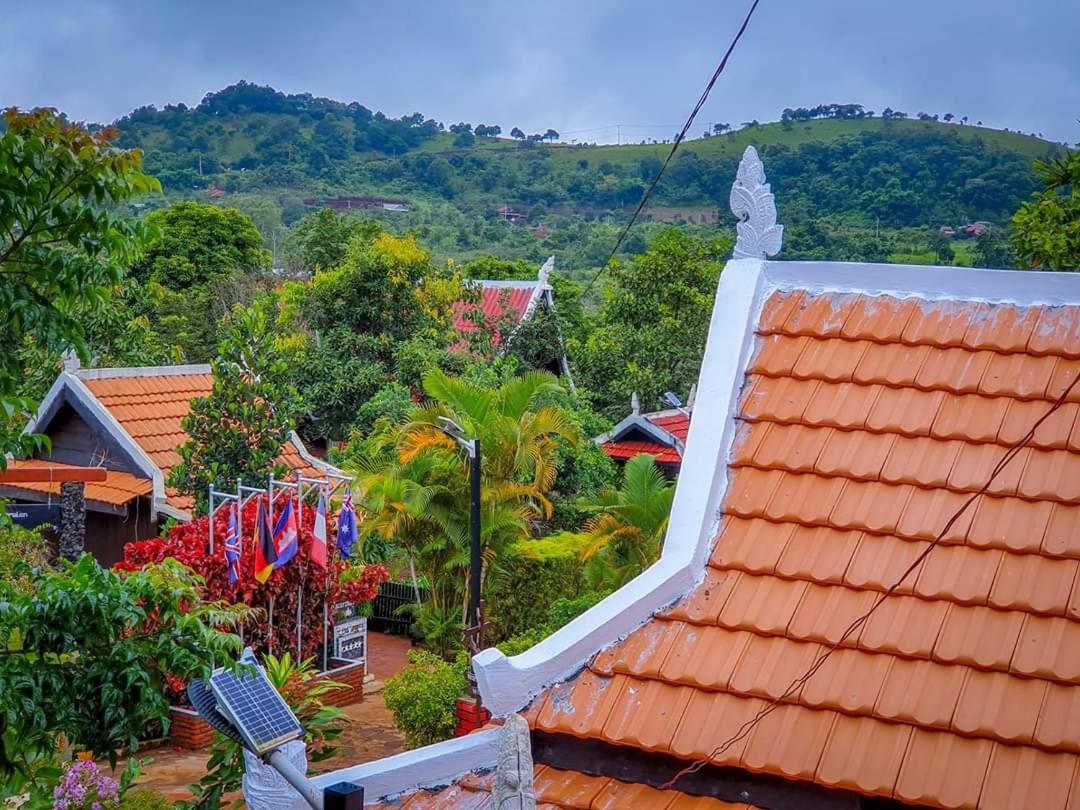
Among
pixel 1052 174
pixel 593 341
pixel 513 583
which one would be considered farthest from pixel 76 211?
pixel 593 341


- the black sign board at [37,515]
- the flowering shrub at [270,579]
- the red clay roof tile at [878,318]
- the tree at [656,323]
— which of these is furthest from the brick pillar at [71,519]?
the tree at [656,323]

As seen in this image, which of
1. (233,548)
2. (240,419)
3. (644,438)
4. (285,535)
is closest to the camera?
(233,548)

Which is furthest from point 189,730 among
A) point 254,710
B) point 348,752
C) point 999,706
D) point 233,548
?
point 999,706

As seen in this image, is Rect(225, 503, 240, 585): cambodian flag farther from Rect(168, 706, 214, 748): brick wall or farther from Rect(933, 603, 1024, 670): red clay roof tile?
Rect(933, 603, 1024, 670): red clay roof tile

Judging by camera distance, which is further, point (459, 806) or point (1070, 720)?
point (459, 806)

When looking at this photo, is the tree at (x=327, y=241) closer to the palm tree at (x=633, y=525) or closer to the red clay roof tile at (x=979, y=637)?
the palm tree at (x=633, y=525)

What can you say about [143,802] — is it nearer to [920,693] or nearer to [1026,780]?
[920,693]

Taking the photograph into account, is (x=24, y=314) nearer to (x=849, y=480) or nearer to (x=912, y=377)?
(x=849, y=480)
